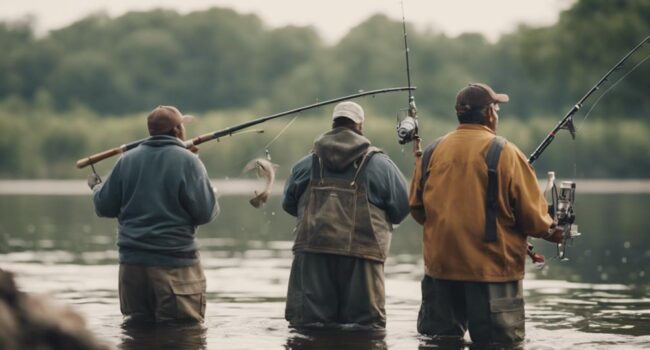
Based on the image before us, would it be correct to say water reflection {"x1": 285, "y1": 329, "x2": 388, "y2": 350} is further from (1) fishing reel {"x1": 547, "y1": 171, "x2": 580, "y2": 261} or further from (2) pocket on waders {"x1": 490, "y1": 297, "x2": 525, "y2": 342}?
(1) fishing reel {"x1": 547, "y1": 171, "x2": 580, "y2": 261}

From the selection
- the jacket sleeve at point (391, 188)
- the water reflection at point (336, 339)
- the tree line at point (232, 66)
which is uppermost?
the tree line at point (232, 66)

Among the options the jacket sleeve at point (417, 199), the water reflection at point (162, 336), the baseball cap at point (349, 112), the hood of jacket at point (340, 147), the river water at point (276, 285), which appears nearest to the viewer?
the water reflection at point (162, 336)

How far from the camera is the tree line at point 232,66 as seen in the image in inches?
3474

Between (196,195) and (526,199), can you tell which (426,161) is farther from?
(196,195)

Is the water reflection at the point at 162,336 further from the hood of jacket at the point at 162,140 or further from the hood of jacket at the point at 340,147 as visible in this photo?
the hood of jacket at the point at 340,147

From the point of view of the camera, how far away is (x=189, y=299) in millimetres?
9523

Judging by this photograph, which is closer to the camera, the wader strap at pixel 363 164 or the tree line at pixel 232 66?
the wader strap at pixel 363 164

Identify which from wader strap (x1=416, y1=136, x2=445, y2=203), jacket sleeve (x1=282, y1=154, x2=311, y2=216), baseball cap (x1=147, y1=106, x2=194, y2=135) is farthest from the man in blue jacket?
wader strap (x1=416, y1=136, x2=445, y2=203)

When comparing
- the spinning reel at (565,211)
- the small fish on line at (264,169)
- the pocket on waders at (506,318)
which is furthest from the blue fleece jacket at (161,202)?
the spinning reel at (565,211)

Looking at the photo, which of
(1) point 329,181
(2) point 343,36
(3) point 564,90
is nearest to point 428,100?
(3) point 564,90

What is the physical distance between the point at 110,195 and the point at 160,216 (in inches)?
16.5

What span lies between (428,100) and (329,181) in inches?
3038

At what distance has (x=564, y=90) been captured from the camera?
79938mm

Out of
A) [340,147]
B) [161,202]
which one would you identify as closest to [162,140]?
[161,202]
